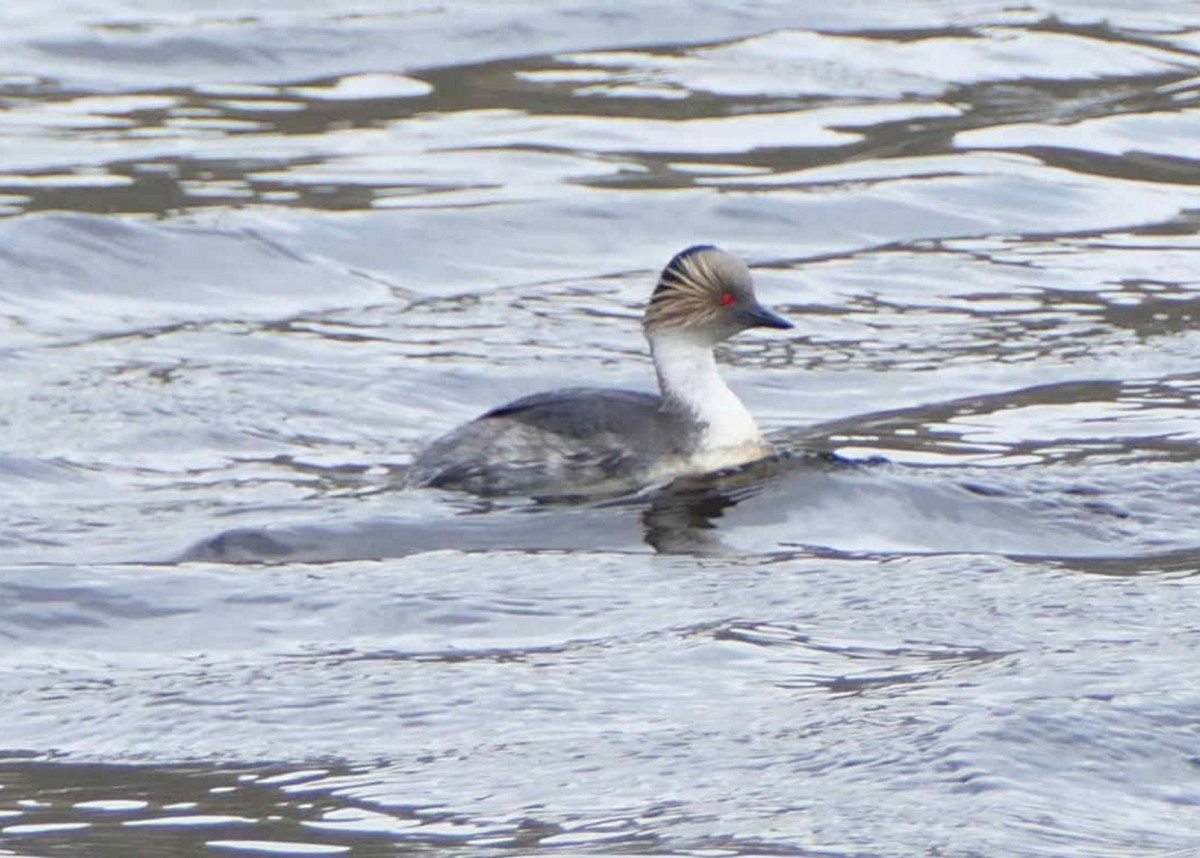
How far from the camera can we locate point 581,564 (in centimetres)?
883

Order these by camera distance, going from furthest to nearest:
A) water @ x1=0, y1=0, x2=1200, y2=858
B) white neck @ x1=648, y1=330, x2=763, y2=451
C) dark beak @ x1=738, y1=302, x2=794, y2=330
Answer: dark beak @ x1=738, y1=302, x2=794, y2=330, white neck @ x1=648, y1=330, x2=763, y2=451, water @ x1=0, y1=0, x2=1200, y2=858

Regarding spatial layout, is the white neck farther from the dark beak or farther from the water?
the water

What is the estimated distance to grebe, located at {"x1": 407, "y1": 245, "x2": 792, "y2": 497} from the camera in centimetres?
985

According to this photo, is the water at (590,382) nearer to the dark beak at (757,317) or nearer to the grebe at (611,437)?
the grebe at (611,437)

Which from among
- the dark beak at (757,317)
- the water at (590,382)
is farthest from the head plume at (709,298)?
the water at (590,382)

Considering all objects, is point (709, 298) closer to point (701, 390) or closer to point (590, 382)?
point (701, 390)

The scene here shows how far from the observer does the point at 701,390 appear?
1023cm

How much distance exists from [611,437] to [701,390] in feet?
1.60

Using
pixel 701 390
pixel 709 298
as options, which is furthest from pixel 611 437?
pixel 709 298

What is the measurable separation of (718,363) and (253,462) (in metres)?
2.69

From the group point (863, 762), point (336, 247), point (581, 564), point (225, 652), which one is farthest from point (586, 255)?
point (863, 762)

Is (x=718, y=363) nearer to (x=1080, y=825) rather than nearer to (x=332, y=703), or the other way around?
(x=332, y=703)

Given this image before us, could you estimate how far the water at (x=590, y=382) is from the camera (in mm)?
6594

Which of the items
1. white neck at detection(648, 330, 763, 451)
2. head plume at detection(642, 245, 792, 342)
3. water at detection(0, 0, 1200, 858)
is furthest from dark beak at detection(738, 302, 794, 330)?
water at detection(0, 0, 1200, 858)
